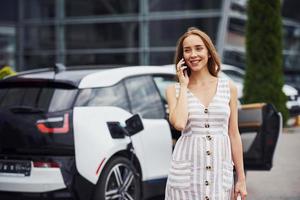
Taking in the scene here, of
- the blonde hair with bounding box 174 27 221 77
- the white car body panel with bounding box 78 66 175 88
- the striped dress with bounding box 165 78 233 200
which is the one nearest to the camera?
the striped dress with bounding box 165 78 233 200

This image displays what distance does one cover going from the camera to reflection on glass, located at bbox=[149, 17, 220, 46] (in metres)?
20.5

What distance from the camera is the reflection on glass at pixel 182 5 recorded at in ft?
67.5

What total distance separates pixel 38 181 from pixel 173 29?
16.3m

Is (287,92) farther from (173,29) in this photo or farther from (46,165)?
(46,165)

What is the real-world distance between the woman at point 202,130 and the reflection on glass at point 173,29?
16.9 meters

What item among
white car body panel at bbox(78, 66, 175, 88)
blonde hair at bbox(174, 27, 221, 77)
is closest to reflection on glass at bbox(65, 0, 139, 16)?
white car body panel at bbox(78, 66, 175, 88)

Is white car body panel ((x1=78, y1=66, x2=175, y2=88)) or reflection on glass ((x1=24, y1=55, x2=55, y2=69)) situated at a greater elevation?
white car body panel ((x1=78, y1=66, x2=175, y2=88))

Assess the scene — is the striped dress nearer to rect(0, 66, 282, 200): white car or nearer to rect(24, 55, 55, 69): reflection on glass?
rect(0, 66, 282, 200): white car

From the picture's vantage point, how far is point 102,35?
22.3 metres

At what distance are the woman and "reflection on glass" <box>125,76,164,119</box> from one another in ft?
8.58

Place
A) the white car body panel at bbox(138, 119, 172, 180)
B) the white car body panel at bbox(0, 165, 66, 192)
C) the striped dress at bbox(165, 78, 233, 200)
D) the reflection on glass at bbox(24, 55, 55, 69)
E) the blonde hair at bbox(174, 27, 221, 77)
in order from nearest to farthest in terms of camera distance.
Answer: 1. the striped dress at bbox(165, 78, 233, 200)
2. the blonde hair at bbox(174, 27, 221, 77)
3. the white car body panel at bbox(0, 165, 66, 192)
4. the white car body panel at bbox(138, 119, 172, 180)
5. the reflection on glass at bbox(24, 55, 55, 69)

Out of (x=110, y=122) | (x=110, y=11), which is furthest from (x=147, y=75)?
(x=110, y=11)

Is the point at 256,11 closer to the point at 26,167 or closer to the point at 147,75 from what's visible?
the point at 147,75

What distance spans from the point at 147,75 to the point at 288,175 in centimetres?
273
